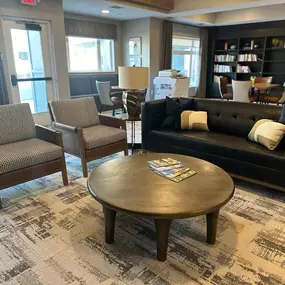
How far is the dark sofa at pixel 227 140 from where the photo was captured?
2.39 meters

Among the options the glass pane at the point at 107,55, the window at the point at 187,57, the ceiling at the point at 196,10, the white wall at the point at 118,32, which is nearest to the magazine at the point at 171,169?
the ceiling at the point at 196,10

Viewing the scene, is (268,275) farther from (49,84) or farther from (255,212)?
(49,84)

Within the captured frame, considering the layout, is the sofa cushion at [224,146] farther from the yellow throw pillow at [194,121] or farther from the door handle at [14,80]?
the door handle at [14,80]

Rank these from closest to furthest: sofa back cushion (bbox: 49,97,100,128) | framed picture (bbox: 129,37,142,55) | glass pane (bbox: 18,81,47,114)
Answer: sofa back cushion (bbox: 49,97,100,128)
glass pane (bbox: 18,81,47,114)
framed picture (bbox: 129,37,142,55)

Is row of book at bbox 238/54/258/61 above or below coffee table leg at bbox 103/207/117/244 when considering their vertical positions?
above

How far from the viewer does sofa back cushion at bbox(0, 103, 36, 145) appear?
2.67m

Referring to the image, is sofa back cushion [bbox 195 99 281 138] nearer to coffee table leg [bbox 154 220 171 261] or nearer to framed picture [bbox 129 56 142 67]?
coffee table leg [bbox 154 220 171 261]

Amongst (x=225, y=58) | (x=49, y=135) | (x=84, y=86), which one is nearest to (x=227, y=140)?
(x=49, y=135)

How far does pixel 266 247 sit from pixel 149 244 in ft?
2.66

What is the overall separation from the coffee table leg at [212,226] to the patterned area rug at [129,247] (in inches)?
2.0

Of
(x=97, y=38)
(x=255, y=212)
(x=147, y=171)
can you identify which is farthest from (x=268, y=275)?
(x=97, y=38)

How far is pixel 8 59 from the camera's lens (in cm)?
454

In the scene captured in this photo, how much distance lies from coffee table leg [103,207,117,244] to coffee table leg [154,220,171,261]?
36 centimetres

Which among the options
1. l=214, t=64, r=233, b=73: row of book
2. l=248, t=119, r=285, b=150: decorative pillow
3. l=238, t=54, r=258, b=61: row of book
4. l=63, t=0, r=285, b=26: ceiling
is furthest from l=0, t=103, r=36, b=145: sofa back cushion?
l=214, t=64, r=233, b=73: row of book
